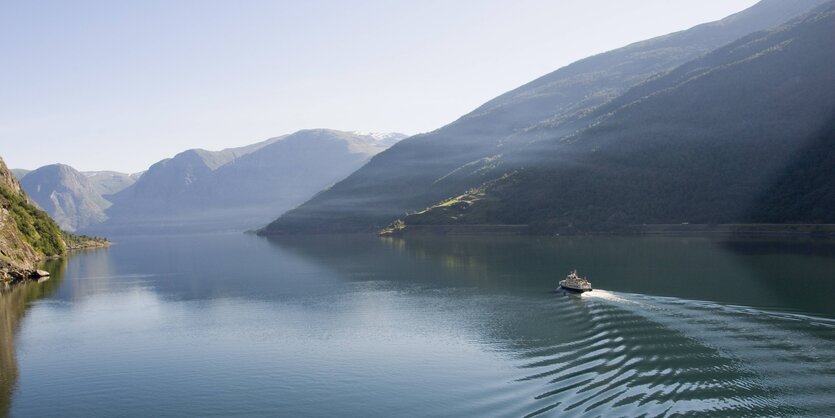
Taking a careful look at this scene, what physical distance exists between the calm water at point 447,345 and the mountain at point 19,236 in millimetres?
19649

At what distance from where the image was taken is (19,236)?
126 meters

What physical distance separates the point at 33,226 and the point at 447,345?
474 ft

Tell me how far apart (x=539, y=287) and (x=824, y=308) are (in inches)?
1330

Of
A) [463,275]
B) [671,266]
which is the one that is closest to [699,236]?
[671,266]

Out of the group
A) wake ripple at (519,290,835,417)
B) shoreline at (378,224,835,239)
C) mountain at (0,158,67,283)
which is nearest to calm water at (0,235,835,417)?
wake ripple at (519,290,835,417)

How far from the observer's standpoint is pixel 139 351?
5272 centimetres

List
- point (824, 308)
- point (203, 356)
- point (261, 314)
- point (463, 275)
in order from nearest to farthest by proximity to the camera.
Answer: point (203, 356) < point (824, 308) < point (261, 314) < point (463, 275)

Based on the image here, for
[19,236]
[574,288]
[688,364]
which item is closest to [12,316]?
[19,236]

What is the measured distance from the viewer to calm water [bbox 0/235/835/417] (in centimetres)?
3562

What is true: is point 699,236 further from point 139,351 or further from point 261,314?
point 139,351

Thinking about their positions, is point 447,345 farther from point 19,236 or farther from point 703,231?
point 703,231

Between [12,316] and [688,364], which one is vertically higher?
[12,316]

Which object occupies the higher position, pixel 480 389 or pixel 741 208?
pixel 741 208

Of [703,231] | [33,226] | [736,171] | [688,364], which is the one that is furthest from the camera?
[736,171]
